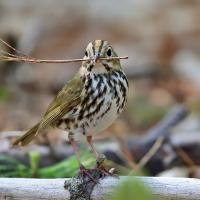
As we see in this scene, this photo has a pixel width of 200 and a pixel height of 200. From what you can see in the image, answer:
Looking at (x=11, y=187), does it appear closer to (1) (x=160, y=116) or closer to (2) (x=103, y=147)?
(2) (x=103, y=147)

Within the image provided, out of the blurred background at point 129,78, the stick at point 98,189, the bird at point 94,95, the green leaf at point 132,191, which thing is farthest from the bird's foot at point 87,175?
the green leaf at point 132,191

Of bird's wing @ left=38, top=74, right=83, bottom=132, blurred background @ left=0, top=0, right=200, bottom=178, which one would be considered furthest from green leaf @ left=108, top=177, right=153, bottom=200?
blurred background @ left=0, top=0, right=200, bottom=178

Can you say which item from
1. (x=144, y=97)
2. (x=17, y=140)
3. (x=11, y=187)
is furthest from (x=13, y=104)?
(x=11, y=187)

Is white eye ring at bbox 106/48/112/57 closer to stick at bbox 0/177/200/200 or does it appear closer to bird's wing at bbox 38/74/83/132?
bird's wing at bbox 38/74/83/132

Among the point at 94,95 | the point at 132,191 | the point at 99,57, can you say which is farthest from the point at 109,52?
the point at 132,191

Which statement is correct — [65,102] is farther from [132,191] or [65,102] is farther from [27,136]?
[132,191]
